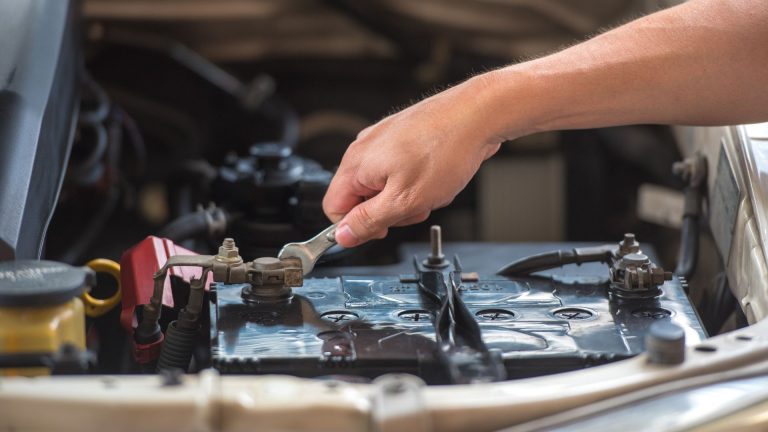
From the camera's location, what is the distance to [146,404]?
0.65 m

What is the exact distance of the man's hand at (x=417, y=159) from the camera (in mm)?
1030

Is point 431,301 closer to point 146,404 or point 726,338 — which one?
point 726,338

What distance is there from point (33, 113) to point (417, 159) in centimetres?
42

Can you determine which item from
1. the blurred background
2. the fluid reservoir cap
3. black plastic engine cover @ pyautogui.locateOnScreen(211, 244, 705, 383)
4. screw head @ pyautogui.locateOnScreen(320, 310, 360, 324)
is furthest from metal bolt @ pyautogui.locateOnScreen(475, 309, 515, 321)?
the blurred background

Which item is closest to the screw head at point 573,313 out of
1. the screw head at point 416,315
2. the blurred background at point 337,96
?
the screw head at point 416,315

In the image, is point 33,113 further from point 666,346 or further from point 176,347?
point 666,346

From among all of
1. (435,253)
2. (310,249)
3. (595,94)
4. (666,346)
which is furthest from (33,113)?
(666,346)

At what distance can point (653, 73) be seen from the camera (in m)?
1.03

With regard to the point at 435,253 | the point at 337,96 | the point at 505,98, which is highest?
the point at 337,96

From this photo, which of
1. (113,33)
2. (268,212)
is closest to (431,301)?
(268,212)

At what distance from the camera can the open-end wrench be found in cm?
107

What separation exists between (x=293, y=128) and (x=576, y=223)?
2.31 ft

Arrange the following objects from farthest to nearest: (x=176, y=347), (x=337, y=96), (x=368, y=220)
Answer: (x=337, y=96) < (x=368, y=220) < (x=176, y=347)

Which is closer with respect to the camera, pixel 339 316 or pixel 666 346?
pixel 666 346
